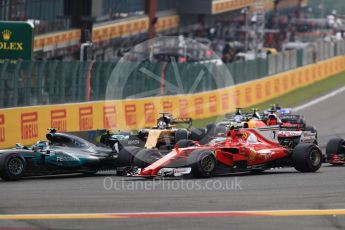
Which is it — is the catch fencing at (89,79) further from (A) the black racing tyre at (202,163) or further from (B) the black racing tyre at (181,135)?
(A) the black racing tyre at (202,163)

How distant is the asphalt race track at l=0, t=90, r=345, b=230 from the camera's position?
39.2ft

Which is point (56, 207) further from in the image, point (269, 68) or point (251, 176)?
point (269, 68)

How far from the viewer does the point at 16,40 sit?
1174 inches

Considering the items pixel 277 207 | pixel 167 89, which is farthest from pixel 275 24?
pixel 277 207

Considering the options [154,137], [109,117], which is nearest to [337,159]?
[154,137]

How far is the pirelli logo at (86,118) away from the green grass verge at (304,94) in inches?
293

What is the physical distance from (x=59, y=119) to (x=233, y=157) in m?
10.9

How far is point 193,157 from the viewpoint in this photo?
17.7m

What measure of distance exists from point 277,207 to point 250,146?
545 centimetres

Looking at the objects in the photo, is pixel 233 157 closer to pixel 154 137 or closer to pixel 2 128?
pixel 154 137

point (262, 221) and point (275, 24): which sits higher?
point (275, 24)

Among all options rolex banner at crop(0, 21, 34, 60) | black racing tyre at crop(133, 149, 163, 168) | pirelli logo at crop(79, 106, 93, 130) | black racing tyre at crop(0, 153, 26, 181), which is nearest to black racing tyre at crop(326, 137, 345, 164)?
black racing tyre at crop(133, 149, 163, 168)

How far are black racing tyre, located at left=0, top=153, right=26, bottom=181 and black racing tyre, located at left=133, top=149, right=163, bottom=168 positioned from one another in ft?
7.12

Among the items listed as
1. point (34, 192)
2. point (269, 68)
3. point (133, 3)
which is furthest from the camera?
point (133, 3)
